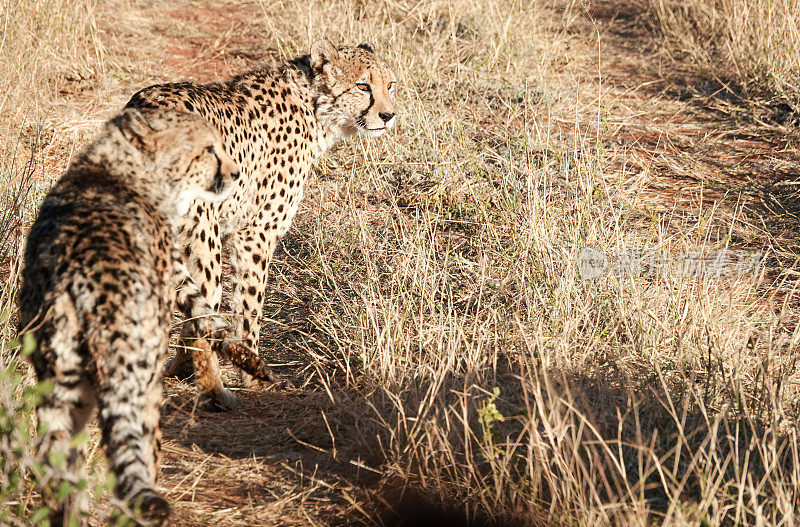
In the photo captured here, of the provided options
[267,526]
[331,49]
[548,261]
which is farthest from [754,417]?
[331,49]

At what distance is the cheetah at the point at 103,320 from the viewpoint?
2.52 m

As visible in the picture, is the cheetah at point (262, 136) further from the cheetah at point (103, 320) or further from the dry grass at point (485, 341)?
the cheetah at point (103, 320)

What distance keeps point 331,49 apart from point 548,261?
154cm

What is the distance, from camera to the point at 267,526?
316cm

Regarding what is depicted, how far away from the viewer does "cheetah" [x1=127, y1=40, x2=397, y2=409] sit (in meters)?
3.98

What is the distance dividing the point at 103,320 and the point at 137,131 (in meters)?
1.00

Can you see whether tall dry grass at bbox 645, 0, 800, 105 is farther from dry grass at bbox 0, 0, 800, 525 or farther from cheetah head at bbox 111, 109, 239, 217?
cheetah head at bbox 111, 109, 239, 217

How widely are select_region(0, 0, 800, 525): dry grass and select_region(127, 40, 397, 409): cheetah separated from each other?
41 cm

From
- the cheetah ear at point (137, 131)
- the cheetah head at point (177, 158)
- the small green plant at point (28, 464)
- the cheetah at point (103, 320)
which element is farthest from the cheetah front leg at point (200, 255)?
the small green plant at point (28, 464)

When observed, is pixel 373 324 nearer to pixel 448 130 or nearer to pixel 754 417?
pixel 754 417

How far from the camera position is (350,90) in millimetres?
4805

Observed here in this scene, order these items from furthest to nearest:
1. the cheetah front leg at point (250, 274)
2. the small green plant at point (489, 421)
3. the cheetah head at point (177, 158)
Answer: the cheetah front leg at point (250, 274) → the cheetah head at point (177, 158) → the small green plant at point (489, 421)

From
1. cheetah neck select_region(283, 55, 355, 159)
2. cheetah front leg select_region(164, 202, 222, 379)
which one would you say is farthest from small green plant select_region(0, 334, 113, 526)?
cheetah neck select_region(283, 55, 355, 159)

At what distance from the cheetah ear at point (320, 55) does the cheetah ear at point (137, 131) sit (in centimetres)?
152
